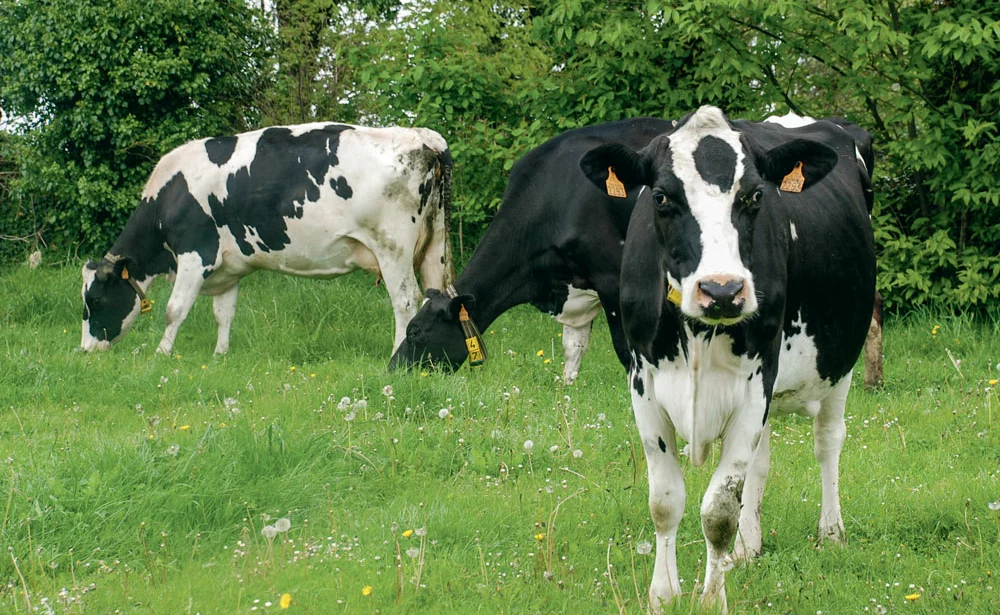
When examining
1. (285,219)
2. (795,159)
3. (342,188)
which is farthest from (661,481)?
(285,219)

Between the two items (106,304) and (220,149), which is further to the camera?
(220,149)

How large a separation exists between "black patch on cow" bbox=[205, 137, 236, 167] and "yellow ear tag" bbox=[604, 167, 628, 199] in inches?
271

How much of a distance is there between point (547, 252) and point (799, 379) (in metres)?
2.87

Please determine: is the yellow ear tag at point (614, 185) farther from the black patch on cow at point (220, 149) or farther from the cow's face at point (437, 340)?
the black patch on cow at point (220, 149)

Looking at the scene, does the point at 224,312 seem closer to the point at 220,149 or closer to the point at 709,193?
the point at 220,149

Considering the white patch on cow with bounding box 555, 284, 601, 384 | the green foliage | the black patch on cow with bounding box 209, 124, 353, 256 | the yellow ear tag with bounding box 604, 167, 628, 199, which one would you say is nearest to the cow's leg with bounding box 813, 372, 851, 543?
the yellow ear tag with bounding box 604, 167, 628, 199

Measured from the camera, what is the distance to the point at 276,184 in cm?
991

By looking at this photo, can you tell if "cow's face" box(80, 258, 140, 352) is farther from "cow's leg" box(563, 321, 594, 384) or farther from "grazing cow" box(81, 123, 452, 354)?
"cow's leg" box(563, 321, 594, 384)

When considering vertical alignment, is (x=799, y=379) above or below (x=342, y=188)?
below

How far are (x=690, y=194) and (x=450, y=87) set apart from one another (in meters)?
7.23

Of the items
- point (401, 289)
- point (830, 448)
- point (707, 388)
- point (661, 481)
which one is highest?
point (707, 388)

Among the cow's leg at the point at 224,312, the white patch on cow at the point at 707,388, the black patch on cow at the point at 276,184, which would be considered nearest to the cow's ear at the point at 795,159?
the white patch on cow at the point at 707,388

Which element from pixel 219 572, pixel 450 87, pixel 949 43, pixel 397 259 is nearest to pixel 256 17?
pixel 450 87

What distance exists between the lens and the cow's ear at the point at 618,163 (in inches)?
157
